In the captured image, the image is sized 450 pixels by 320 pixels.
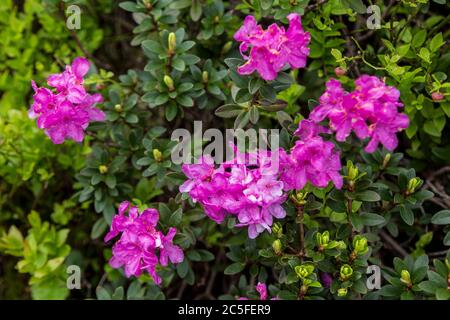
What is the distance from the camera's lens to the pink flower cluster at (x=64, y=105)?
74.5 inches

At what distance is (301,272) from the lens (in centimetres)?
185

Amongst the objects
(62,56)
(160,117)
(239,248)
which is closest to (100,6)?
(62,56)

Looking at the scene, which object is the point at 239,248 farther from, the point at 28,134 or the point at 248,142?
the point at 28,134

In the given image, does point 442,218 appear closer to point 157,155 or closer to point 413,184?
point 413,184

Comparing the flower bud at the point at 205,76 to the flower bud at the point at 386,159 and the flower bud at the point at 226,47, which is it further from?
the flower bud at the point at 386,159

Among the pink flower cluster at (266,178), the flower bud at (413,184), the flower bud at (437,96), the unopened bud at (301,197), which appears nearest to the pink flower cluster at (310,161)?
the pink flower cluster at (266,178)

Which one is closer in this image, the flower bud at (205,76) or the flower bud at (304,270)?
the flower bud at (304,270)

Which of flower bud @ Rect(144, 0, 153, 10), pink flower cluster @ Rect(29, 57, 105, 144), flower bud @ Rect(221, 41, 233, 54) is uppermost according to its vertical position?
flower bud @ Rect(144, 0, 153, 10)

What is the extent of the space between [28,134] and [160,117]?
575 mm

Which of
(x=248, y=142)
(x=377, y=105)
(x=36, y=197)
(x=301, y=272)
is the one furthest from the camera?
(x=36, y=197)

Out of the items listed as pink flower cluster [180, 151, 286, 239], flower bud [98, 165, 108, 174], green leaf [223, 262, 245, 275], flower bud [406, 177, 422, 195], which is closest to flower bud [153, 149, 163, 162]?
flower bud [98, 165, 108, 174]

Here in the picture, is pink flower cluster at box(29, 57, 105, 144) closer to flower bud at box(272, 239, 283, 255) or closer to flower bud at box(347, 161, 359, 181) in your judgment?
flower bud at box(272, 239, 283, 255)

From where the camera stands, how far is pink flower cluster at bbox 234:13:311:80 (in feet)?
5.59

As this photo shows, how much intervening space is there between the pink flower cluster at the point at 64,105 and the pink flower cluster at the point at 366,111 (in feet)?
2.56
